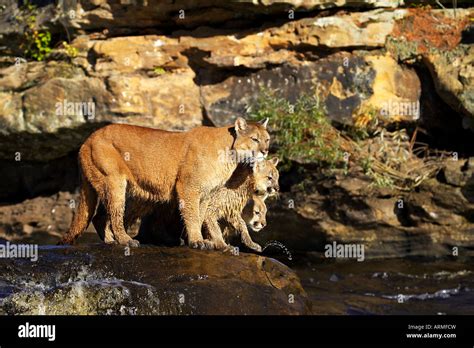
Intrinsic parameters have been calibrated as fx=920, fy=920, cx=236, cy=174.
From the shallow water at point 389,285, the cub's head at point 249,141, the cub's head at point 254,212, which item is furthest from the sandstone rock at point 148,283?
the shallow water at point 389,285

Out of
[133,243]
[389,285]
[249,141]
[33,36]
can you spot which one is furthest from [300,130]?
[133,243]

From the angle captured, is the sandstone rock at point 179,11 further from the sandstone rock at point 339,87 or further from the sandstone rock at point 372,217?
the sandstone rock at point 372,217

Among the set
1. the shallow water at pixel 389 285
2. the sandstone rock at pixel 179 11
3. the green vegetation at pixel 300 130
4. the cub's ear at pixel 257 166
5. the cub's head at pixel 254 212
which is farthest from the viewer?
the sandstone rock at pixel 179 11

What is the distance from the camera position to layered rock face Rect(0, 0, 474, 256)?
1616 centimetres

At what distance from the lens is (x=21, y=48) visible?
18.2m

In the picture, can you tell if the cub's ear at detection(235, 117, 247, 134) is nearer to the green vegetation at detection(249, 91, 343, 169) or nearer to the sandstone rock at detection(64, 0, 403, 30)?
the green vegetation at detection(249, 91, 343, 169)

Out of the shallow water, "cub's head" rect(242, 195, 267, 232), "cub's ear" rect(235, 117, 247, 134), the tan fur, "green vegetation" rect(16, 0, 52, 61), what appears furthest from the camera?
"green vegetation" rect(16, 0, 52, 61)

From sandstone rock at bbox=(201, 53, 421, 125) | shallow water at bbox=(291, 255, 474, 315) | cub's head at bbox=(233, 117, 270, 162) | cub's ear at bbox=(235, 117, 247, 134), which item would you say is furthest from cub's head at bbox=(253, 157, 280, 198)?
sandstone rock at bbox=(201, 53, 421, 125)

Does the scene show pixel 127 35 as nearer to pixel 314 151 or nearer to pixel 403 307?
pixel 314 151

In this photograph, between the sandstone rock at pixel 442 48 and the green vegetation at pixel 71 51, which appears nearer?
the sandstone rock at pixel 442 48

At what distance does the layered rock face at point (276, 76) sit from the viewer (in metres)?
16.2

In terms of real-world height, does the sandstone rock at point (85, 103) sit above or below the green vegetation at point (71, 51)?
below

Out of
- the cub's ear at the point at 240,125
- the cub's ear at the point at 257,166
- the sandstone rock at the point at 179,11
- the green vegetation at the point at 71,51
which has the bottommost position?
the cub's ear at the point at 257,166

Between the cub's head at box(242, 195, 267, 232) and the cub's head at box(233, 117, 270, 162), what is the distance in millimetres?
811
